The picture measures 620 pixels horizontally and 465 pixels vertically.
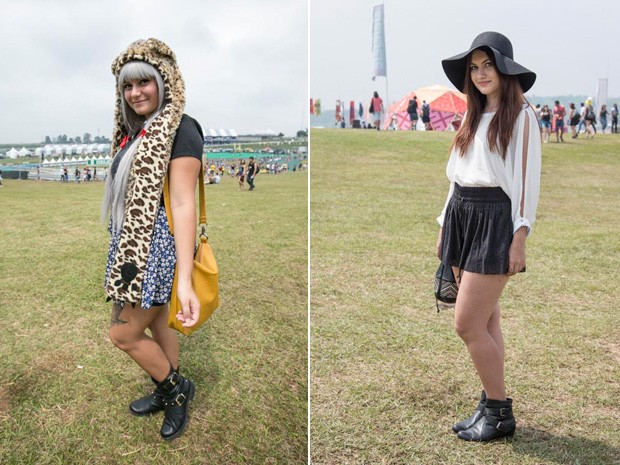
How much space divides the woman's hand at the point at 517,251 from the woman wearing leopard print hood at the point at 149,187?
1333 mm

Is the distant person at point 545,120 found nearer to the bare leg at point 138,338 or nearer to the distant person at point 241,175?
the distant person at point 241,175

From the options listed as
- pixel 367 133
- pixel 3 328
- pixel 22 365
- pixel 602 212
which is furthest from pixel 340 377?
pixel 367 133

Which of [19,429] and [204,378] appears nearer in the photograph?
[19,429]

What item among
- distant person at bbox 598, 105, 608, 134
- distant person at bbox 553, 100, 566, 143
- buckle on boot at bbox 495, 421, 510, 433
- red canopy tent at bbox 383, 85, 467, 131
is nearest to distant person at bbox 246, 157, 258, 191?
distant person at bbox 553, 100, 566, 143

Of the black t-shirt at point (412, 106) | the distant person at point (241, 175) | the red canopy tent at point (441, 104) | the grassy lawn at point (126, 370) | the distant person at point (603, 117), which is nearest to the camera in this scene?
the grassy lawn at point (126, 370)

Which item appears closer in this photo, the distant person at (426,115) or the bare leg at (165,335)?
the bare leg at (165,335)

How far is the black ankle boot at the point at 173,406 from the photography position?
2.75 meters

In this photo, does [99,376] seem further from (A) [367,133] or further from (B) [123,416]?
(A) [367,133]

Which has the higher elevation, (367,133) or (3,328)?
(367,133)

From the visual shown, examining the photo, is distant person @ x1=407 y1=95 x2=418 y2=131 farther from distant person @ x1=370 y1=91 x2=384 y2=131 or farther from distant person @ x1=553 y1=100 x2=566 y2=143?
distant person @ x1=553 y1=100 x2=566 y2=143

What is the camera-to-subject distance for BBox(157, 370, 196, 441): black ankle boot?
2.75 meters

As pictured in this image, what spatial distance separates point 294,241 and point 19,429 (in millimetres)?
4917

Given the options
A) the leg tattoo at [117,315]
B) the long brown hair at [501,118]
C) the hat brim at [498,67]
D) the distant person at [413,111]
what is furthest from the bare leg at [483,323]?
the distant person at [413,111]

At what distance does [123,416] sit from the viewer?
2.93 m
